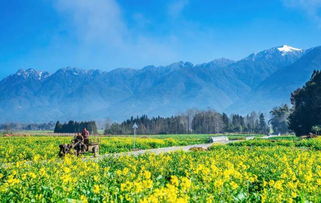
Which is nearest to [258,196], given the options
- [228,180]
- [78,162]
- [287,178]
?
[228,180]

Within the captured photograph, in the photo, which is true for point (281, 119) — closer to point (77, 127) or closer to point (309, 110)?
point (77, 127)

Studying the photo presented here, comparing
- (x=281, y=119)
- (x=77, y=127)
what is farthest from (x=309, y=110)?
(x=77, y=127)

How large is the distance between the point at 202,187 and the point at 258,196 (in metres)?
1.21

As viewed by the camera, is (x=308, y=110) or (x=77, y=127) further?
(x=77, y=127)

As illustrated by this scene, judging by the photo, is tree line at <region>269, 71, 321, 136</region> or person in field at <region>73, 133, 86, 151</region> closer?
person in field at <region>73, 133, 86, 151</region>

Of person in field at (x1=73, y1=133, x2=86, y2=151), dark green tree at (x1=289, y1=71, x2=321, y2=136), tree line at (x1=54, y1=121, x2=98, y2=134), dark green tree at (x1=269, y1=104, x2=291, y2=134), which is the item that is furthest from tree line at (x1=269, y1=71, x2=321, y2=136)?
tree line at (x1=54, y1=121, x2=98, y2=134)

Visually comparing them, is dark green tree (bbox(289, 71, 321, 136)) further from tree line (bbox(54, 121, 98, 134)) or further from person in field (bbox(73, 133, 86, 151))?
tree line (bbox(54, 121, 98, 134))

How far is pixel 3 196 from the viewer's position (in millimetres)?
7250

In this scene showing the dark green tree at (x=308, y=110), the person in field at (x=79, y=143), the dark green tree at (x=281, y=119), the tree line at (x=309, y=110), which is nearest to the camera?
the person in field at (x=79, y=143)

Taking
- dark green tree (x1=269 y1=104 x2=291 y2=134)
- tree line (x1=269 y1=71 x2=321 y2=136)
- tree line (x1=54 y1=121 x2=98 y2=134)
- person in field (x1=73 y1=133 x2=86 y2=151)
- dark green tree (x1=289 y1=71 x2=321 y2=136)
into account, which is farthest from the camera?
dark green tree (x1=269 y1=104 x2=291 y2=134)

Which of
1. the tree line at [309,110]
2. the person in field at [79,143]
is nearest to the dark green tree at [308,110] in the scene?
the tree line at [309,110]

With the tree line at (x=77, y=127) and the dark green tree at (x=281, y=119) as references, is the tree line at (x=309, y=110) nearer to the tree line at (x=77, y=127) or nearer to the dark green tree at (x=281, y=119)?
the dark green tree at (x=281, y=119)

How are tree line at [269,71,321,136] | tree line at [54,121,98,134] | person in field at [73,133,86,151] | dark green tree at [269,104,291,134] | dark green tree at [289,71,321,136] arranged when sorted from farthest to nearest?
dark green tree at [269,104,291,134]
tree line at [54,121,98,134]
dark green tree at [289,71,321,136]
tree line at [269,71,321,136]
person in field at [73,133,86,151]

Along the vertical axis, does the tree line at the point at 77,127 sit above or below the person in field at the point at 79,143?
above
